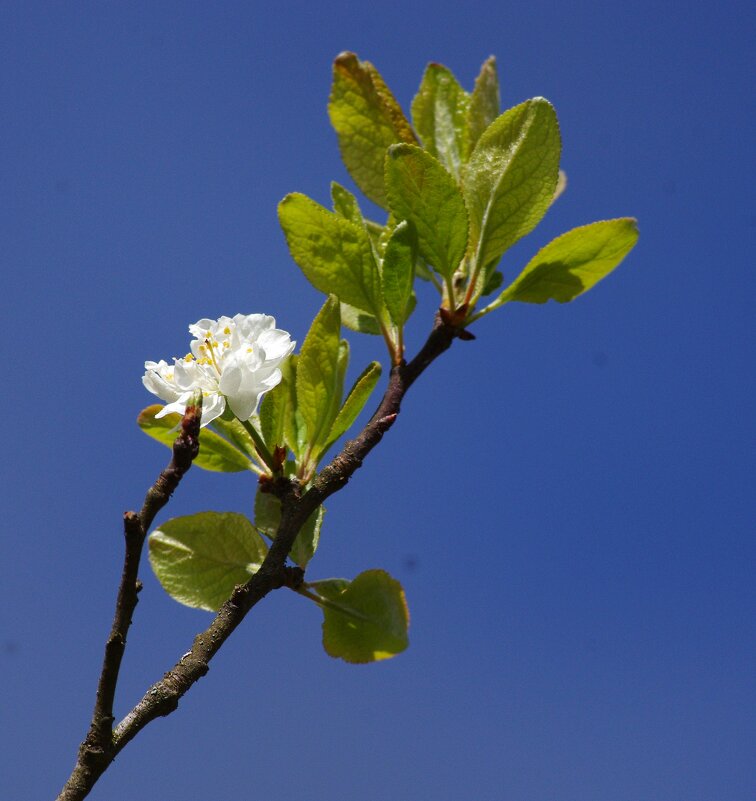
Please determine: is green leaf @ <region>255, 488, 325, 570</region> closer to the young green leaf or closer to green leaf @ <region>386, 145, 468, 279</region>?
the young green leaf

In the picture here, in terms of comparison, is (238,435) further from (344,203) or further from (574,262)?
(574,262)

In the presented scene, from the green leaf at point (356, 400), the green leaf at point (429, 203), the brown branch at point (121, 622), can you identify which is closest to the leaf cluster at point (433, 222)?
the green leaf at point (429, 203)

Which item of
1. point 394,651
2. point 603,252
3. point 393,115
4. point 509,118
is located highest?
point 393,115

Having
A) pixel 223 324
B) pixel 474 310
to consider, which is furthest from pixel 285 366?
pixel 474 310

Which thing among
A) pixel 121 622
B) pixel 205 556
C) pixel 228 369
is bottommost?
pixel 121 622

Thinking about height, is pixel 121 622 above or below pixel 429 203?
below

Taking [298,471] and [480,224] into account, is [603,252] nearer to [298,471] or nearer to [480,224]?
[480,224]

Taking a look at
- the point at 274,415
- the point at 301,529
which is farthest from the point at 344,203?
the point at 301,529
